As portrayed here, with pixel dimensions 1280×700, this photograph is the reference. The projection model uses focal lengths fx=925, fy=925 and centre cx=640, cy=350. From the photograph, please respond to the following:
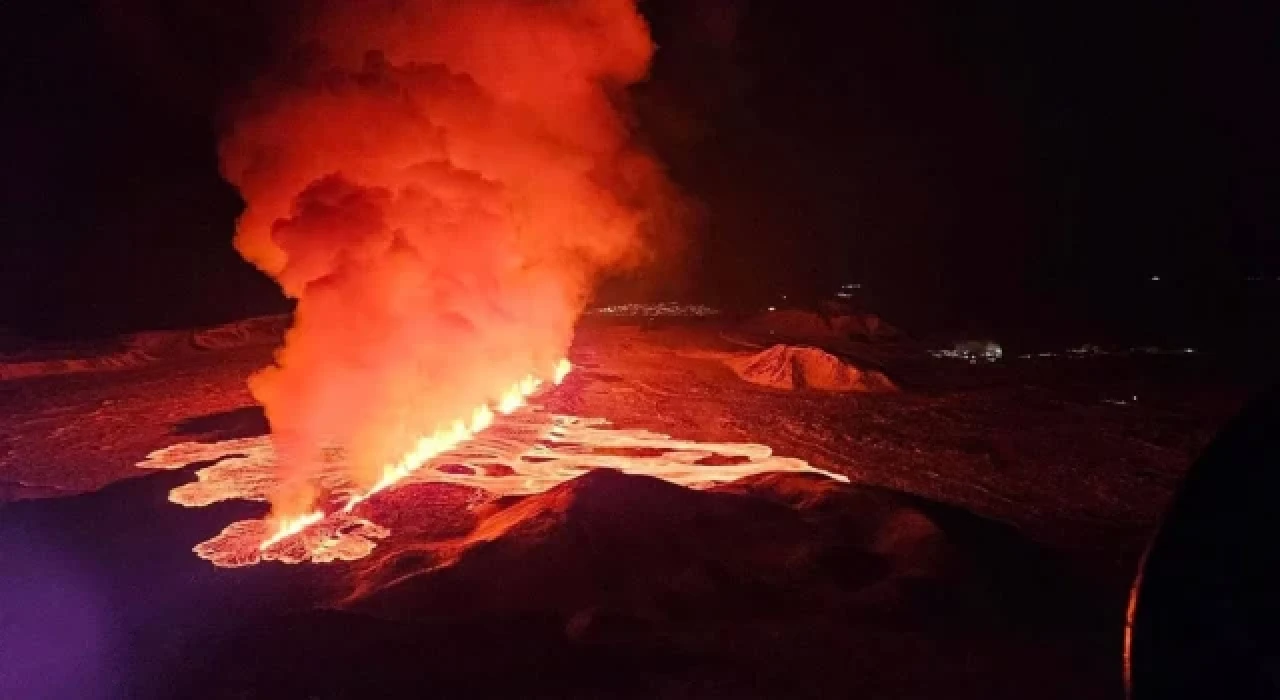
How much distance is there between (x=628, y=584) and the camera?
7180 mm

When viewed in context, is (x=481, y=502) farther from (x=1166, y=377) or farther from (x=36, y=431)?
(x=1166, y=377)

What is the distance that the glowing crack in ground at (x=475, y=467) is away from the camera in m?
8.75

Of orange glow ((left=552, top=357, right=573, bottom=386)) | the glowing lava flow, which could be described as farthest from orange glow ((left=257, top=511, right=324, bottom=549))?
orange glow ((left=552, top=357, right=573, bottom=386))

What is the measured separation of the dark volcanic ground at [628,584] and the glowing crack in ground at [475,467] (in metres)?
0.30

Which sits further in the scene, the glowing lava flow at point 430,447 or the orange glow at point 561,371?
the orange glow at point 561,371

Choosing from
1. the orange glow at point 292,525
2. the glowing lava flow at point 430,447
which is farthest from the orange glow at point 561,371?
the orange glow at point 292,525

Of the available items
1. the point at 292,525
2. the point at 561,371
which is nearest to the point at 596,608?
the point at 292,525

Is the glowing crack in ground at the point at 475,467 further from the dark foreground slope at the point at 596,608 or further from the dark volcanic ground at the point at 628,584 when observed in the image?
the dark foreground slope at the point at 596,608

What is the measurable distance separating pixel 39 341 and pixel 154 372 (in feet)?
13.6

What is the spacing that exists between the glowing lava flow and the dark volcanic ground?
0.56m

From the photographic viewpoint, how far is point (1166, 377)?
62.1 ft

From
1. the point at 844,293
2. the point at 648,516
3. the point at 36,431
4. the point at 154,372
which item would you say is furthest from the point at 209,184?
the point at 648,516

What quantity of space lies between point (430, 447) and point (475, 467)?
101 centimetres

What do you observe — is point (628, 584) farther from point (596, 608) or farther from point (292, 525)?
point (292, 525)
